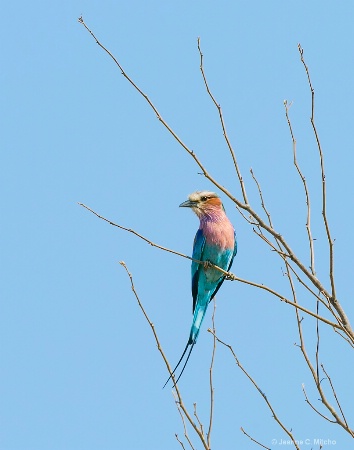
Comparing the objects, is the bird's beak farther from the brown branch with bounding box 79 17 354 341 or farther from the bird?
the brown branch with bounding box 79 17 354 341

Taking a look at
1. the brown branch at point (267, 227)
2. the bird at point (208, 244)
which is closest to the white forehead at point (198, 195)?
the bird at point (208, 244)

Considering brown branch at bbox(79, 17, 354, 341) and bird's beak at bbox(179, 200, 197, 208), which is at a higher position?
bird's beak at bbox(179, 200, 197, 208)

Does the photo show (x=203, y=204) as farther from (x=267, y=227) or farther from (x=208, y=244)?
(x=267, y=227)

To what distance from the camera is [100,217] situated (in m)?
4.12

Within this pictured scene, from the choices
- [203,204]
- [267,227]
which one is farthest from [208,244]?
A: [267,227]

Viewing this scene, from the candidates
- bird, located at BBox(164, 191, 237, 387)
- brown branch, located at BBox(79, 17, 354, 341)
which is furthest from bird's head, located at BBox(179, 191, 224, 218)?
brown branch, located at BBox(79, 17, 354, 341)

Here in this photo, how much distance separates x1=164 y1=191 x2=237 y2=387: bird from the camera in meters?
6.95

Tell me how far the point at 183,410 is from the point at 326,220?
1188mm

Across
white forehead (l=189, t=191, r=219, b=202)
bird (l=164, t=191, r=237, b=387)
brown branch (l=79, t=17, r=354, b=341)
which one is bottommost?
brown branch (l=79, t=17, r=354, b=341)

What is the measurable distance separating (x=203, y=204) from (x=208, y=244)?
38 centimetres

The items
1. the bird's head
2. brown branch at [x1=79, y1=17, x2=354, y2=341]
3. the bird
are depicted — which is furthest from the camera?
the bird's head

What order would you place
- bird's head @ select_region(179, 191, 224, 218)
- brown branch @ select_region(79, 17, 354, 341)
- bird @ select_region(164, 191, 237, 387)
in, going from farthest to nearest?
bird's head @ select_region(179, 191, 224, 218) → bird @ select_region(164, 191, 237, 387) → brown branch @ select_region(79, 17, 354, 341)

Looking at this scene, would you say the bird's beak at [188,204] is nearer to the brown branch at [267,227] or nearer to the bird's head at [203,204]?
the bird's head at [203,204]

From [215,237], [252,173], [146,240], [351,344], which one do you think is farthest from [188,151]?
[215,237]
